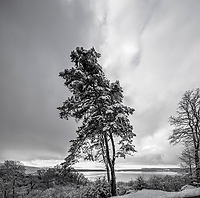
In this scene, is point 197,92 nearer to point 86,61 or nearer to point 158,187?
point 158,187

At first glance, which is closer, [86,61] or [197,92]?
[86,61]

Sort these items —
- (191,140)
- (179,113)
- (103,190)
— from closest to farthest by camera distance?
1. (103,190)
2. (191,140)
3. (179,113)

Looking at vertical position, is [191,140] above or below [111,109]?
below

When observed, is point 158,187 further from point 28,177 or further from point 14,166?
point 28,177

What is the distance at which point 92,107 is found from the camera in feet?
37.5

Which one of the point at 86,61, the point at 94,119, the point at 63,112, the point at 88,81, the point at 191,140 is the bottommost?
the point at 191,140

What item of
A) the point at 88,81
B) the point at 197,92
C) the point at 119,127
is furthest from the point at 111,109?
the point at 197,92

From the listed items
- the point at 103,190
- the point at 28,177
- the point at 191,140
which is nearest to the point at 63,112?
the point at 103,190

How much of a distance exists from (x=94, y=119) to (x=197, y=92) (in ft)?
36.6

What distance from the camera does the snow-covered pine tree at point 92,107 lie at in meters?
10.1

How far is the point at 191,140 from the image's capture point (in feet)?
47.4

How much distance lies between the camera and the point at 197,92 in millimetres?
14648

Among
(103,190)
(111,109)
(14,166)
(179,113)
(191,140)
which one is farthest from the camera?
(14,166)

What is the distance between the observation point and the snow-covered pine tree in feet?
33.1
